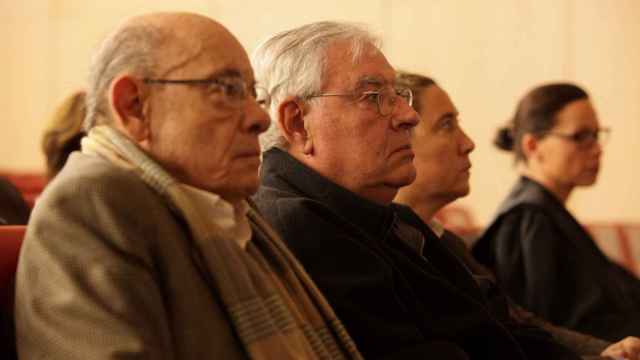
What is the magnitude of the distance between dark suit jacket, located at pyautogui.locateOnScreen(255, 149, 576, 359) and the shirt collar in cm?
30

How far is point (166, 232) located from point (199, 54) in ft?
0.99

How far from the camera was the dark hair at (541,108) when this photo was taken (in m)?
3.68

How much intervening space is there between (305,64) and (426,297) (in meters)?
0.55

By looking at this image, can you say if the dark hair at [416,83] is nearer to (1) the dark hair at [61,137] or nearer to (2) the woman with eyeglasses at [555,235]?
(2) the woman with eyeglasses at [555,235]

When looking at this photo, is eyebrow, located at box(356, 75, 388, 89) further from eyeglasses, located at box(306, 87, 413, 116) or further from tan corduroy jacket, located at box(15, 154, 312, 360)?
tan corduroy jacket, located at box(15, 154, 312, 360)

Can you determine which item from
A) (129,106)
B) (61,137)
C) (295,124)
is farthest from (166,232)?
(61,137)

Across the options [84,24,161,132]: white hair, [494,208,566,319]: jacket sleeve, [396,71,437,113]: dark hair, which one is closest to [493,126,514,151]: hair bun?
[494,208,566,319]: jacket sleeve

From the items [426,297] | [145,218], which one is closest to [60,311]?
[145,218]

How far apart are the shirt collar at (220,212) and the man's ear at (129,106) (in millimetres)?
110

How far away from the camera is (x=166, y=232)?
1.40m

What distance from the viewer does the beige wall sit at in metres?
7.13

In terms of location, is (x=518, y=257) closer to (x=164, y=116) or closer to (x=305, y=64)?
(x=305, y=64)

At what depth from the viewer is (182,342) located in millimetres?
1378

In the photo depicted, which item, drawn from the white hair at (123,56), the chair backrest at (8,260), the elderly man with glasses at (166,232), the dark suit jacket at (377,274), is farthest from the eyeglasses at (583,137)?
the chair backrest at (8,260)
